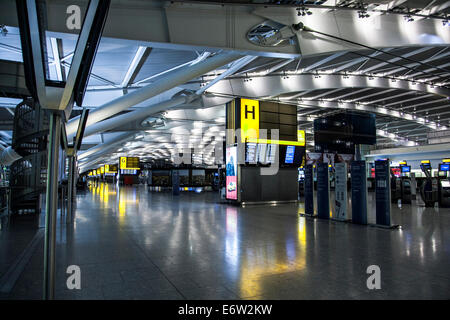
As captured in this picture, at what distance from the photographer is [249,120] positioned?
16.0 metres

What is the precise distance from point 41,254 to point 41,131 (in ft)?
22.7

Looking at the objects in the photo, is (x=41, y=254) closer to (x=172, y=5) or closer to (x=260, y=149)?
(x=172, y=5)

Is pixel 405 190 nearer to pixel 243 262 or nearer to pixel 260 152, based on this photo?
pixel 260 152

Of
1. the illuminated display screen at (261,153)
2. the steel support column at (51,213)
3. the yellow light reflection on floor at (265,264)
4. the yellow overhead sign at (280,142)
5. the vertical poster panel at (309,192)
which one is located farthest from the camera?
the illuminated display screen at (261,153)

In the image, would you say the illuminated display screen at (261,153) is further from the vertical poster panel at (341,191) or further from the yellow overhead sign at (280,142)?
the vertical poster panel at (341,191)

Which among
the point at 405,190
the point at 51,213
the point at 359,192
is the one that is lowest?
the point at 405,190

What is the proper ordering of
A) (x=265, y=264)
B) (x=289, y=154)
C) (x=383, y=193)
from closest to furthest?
(x=265, y=264)
(x=383, y=193)
(x=289, y=154)

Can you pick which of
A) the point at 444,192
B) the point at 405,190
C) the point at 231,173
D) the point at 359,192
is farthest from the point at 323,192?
the point at 405,190

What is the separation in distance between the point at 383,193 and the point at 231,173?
858 centimetres

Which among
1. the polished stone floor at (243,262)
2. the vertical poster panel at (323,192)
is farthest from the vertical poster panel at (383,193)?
the vertical poster panel at (323,192)

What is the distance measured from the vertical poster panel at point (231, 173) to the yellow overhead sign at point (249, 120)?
0.93 meters

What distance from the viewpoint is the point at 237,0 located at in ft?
32.0

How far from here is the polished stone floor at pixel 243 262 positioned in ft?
11.7

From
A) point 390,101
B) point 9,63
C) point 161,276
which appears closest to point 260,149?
point 9,63
